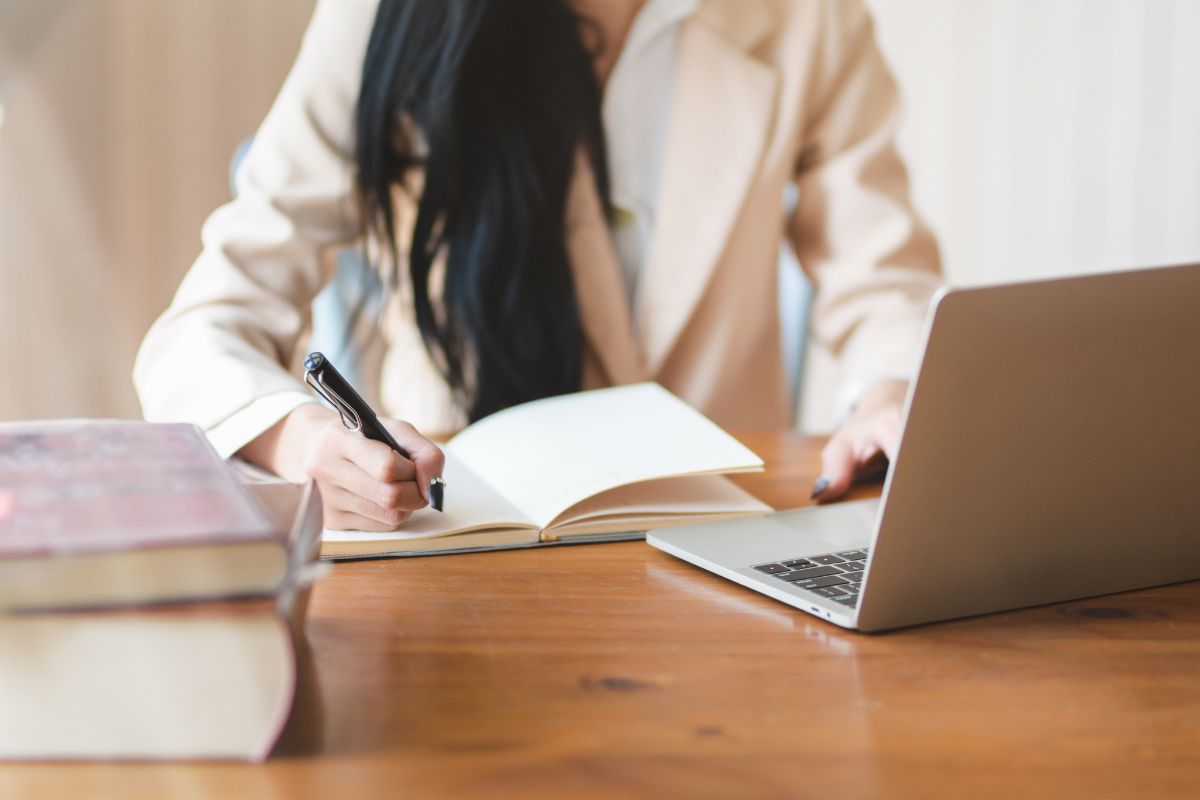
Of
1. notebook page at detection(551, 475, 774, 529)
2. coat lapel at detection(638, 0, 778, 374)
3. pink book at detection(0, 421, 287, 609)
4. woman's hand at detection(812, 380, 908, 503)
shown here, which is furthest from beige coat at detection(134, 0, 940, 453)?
pink book at detection(0, 421, 287, 609)

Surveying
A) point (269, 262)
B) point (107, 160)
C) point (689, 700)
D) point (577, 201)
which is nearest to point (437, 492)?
point (689, 700)

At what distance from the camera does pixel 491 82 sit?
117cm

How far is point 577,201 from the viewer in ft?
4.03

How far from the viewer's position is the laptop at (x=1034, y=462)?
0.48 meters

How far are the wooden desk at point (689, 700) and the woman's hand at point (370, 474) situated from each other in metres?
0.05

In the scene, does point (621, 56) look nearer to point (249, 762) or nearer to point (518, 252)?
point (518, 252)

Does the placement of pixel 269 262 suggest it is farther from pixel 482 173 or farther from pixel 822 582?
pixel 822 582

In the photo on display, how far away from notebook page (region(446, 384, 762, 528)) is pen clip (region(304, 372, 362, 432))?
0.12 metres

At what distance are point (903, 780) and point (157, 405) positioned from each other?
69cm

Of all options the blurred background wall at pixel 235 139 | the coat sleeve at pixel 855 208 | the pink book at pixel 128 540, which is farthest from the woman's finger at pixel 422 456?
the blurred background wall at pixel 235 139

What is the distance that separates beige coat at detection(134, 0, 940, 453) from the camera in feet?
3.68

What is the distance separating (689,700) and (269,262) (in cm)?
75

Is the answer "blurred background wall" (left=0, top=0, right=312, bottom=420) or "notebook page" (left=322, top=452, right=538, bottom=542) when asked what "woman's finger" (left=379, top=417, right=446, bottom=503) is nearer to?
"notebook page" (left=322, top=452, right=538, bottom=542)

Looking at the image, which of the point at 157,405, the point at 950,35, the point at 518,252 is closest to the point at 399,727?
the point at 157,405
